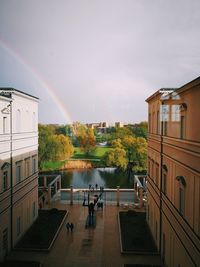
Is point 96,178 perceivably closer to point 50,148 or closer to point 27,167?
point 50,148

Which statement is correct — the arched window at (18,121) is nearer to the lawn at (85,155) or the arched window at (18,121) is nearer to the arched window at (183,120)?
the arched window at (183,120)

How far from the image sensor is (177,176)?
1119cm

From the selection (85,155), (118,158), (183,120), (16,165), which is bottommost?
(85,155)

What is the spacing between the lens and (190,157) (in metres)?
9.45

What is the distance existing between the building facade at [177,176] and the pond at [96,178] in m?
24.4

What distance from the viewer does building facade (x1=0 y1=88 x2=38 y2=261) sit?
13.6 meters

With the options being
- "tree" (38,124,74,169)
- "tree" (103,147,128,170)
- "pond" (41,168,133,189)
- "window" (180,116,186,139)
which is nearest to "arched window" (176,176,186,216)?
"window" (180,116,186,139)

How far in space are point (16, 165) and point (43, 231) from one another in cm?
513

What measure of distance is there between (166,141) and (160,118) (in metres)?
1.98

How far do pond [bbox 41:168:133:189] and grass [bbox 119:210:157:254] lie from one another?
60.6 feet

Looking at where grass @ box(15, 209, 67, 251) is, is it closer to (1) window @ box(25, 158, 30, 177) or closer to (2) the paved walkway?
(2) the paved walkway

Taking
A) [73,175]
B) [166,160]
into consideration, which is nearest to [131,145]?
[73,175]

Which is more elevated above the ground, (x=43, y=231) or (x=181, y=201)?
(x=181, y=201)

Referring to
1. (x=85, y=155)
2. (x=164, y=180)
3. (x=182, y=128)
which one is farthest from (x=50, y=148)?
(x=182, y=128)
